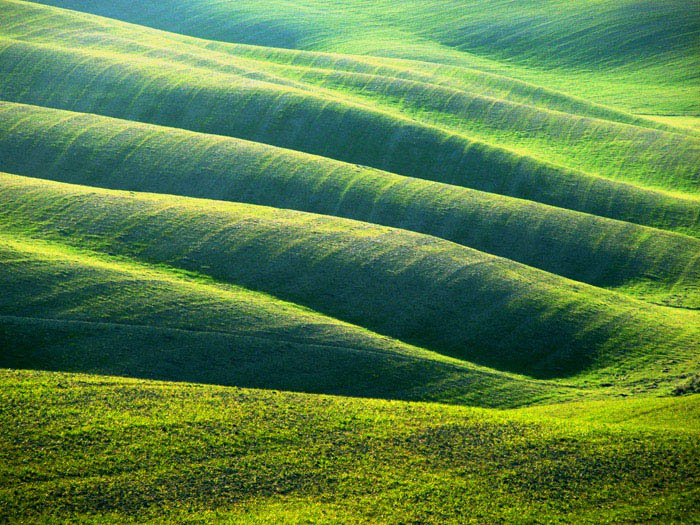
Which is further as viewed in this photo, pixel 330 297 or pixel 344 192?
pixel 344 192

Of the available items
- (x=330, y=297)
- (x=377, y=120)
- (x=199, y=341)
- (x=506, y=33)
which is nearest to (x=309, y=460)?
(x=199, y=341)

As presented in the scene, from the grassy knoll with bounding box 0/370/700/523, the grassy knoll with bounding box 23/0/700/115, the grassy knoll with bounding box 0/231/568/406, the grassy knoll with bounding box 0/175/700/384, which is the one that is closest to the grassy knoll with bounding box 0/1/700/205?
the grassy knoll with bounding box 0/175/700/384

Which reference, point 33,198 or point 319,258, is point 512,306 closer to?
point 319,258

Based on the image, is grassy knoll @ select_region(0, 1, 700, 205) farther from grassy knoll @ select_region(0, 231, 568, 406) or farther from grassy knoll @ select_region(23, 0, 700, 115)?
grassy knoll @ select_region(0, 231, 568, 406)

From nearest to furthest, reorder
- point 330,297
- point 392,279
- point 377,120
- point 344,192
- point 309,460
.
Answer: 1. point 309,460
2. point 330,297
3. point 392,279
4. point 344,192
5. point 377,120

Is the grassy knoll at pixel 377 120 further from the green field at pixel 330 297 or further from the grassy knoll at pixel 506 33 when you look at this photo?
the grassy knoll at pixel 506 33

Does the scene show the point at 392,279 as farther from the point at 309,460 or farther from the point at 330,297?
the point at 309,460

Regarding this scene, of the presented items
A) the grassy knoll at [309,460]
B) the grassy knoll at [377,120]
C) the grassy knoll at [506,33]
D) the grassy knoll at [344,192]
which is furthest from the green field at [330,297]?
the grassy knoll at [506,33]

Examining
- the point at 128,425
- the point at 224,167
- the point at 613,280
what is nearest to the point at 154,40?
the point at 224,167
